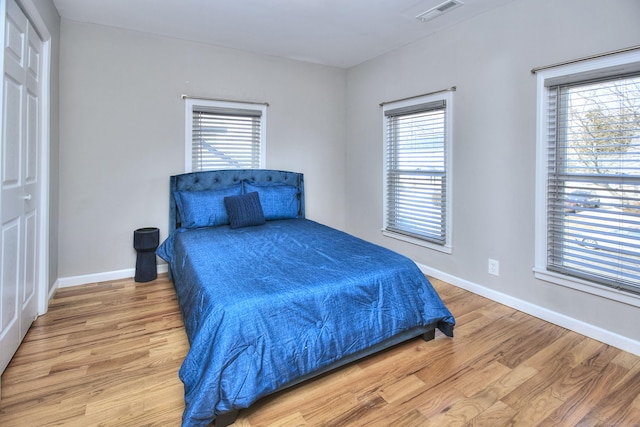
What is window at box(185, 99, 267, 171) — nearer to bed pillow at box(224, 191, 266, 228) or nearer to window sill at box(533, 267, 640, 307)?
bed pillow at box(224, 191, 266, 228)

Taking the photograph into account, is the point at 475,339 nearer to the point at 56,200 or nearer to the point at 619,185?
the point at 619,185

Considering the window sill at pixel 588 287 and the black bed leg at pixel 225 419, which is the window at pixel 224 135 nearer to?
the black bed leg at pixel 225 419

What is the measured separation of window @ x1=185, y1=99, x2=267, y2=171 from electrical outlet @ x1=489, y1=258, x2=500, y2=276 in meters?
2.62

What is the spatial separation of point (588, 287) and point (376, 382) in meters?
1.66

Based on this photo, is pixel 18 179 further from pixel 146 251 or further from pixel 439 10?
pixel 439 10

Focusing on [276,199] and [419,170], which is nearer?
[419,170]

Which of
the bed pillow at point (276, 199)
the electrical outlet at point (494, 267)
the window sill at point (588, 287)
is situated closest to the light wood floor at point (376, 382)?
the window sill at point (588, 287)

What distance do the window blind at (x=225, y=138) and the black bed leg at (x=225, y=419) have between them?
9.00 ft

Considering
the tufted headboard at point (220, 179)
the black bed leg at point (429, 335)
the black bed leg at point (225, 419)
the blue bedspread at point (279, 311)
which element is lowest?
the black bed leg at point (225, 419)

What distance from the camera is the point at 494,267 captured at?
9.77ft

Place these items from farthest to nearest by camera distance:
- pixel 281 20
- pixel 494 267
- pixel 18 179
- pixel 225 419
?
pixel 281 20, pixel 494 267, pixel 18 179, pixel 225 419

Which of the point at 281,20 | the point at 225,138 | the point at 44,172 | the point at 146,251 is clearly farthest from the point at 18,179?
the point at 281,20

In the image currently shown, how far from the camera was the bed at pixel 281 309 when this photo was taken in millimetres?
1546

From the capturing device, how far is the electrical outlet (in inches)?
116
